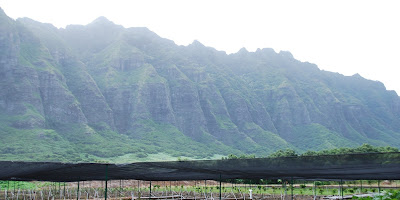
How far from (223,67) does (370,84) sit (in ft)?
229

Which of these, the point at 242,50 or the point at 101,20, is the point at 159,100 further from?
the point at 242,50

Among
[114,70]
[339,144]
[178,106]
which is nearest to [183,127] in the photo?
[178,106]

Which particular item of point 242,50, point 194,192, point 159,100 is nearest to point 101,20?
point 159,100

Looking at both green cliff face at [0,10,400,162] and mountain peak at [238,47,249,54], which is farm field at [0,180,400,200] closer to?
green cliff face at [0,10,400,162]

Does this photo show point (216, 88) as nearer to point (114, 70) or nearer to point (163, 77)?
point (163, 77)

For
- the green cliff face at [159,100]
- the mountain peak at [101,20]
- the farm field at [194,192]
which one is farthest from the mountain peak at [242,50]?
the farm field at [194,192]

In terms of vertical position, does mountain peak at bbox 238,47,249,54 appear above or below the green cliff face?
above

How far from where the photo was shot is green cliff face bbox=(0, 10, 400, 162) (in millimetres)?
81938

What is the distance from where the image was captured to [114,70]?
117m

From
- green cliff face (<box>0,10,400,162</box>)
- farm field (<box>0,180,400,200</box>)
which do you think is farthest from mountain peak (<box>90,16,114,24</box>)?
farm field (<box>0,180,400,200</box>)

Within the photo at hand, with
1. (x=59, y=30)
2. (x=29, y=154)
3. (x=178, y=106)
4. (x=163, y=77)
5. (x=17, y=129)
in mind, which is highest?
(x=59, y=30)

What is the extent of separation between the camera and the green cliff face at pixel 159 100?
81.9 metres

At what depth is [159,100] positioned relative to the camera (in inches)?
4380

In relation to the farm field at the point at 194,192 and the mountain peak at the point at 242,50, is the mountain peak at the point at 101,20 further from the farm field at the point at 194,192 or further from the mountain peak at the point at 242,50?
the farm field at the point at 194,192
